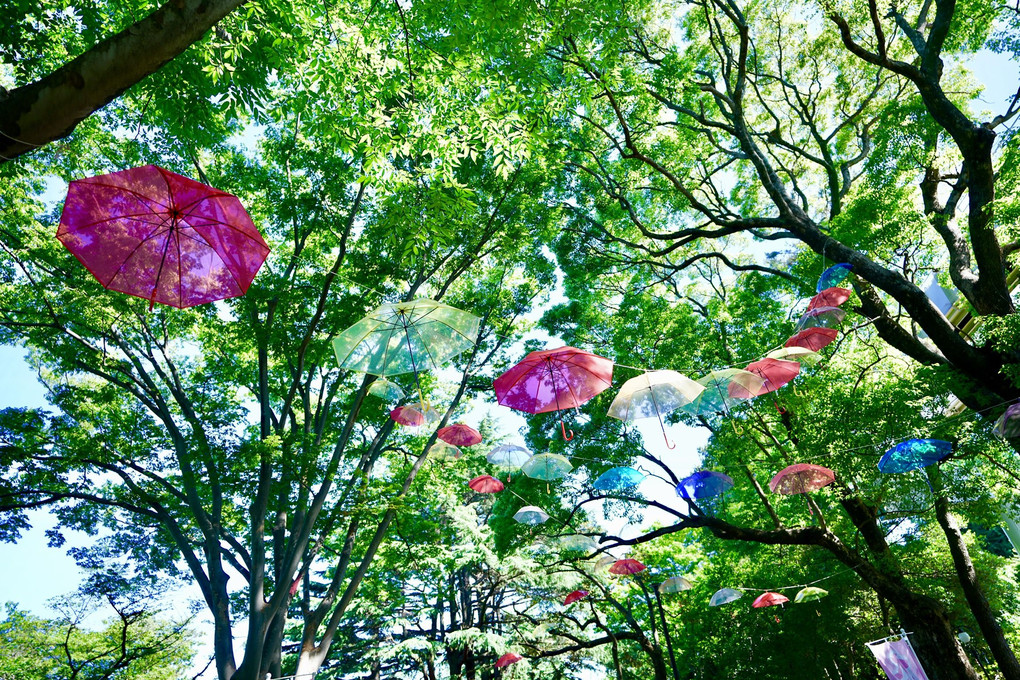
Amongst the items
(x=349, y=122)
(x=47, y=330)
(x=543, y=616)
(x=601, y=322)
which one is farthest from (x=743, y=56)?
(x=543, y=616)

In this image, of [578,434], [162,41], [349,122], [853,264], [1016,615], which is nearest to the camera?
[162,41]

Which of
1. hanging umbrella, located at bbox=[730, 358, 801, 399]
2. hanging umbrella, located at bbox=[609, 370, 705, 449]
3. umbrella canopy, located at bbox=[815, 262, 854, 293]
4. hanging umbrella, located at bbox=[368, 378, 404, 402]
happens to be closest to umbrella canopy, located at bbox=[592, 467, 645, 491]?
hanging umbrella, located at bbox=[609, 370, 705, 449]

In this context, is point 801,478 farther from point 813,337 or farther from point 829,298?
point 829,298

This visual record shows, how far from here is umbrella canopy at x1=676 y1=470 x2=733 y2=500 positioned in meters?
8.12

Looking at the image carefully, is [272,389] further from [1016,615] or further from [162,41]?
[1016,615]

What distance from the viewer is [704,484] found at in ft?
26.9

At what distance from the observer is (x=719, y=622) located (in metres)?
12.9

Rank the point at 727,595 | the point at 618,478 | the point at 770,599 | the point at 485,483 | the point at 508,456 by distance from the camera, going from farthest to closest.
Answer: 1. the point at 727,595
2. the point at 770,599
3. the point at 508,456
4. the point at 485,483
5. the point at 618,478

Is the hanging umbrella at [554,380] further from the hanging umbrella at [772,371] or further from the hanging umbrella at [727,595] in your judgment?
the hanging umbrella at [727,595]

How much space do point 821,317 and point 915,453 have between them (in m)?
1.86

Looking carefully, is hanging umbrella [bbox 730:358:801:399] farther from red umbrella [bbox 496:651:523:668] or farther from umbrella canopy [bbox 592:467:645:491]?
red umbrella [bbox 496:651:523:668]

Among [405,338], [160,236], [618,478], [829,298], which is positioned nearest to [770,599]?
[618,478]

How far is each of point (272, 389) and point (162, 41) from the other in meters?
9.88

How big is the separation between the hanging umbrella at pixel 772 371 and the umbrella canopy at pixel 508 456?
3.93 meters
